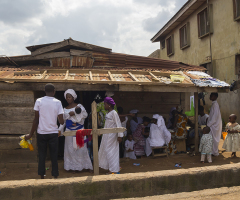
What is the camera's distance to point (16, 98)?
17.8ft

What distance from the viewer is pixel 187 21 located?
14008 millimetres

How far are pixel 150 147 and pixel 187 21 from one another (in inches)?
415

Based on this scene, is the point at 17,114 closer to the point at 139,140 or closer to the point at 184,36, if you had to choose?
the point at 139,140

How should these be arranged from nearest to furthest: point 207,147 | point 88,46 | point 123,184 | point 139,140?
point 123,184
point 207,147
point 139,140
point 88,46

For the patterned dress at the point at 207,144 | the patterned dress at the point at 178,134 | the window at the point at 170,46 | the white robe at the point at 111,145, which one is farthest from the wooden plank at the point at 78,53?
the window at the point at 170,46

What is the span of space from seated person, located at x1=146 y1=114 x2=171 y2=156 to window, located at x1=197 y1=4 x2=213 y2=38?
773 centimetres

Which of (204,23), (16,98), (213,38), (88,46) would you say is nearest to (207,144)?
(88,46)

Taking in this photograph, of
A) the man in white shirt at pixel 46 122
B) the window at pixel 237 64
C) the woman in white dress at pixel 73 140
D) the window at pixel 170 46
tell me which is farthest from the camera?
the window at pixel 170 46

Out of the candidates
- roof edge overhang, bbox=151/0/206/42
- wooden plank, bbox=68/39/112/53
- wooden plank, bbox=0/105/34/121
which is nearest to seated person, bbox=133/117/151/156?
wooden plank, bbox=0/105/34/121

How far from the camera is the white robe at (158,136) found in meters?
6.14

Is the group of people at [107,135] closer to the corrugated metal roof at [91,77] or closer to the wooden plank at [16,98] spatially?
the corrugated metal roof at [91,77]

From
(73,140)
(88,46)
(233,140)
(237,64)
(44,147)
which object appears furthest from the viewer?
(237,64)

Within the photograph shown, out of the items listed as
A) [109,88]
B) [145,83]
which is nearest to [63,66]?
[109,88]

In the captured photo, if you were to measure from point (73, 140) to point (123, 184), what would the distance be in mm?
2021
